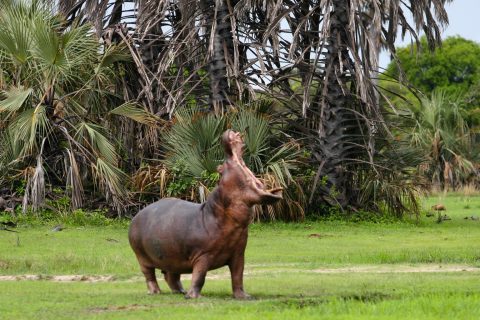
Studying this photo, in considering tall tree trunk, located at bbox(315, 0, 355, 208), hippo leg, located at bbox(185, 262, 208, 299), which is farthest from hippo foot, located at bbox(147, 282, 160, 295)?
tall tree trunk, located at bbox(315, 0, 355, 208)

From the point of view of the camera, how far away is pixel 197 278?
1109cm

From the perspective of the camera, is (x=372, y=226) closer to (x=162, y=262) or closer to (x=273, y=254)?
(x=273, y=254)

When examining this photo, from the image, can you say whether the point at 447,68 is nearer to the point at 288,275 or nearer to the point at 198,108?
the point at 198,108

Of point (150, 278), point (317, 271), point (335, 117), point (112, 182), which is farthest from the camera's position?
point (335, 117)

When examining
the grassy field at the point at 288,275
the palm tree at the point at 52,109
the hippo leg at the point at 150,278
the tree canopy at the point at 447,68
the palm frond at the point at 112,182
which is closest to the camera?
the grassy field at the point at 288,275

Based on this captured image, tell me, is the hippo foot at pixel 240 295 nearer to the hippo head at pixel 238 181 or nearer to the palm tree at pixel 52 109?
the hippo head at pixel 238 181

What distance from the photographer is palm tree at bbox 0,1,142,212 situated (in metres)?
21.9

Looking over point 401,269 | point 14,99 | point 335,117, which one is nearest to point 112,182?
point 14,99

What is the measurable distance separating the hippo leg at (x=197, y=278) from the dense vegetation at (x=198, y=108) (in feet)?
33.6

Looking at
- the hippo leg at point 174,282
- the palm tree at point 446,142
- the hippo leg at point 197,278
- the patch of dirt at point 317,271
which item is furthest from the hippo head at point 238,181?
the palm tree at point 446,142

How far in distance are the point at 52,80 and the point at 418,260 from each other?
8.79 metres

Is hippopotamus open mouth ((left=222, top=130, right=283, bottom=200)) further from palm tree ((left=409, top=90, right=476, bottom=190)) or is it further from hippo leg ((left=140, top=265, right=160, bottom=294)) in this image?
palm tree ((left=409, top=90, right=476, bottom=190))

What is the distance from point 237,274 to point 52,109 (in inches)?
480

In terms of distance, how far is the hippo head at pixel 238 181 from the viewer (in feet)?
36.2
